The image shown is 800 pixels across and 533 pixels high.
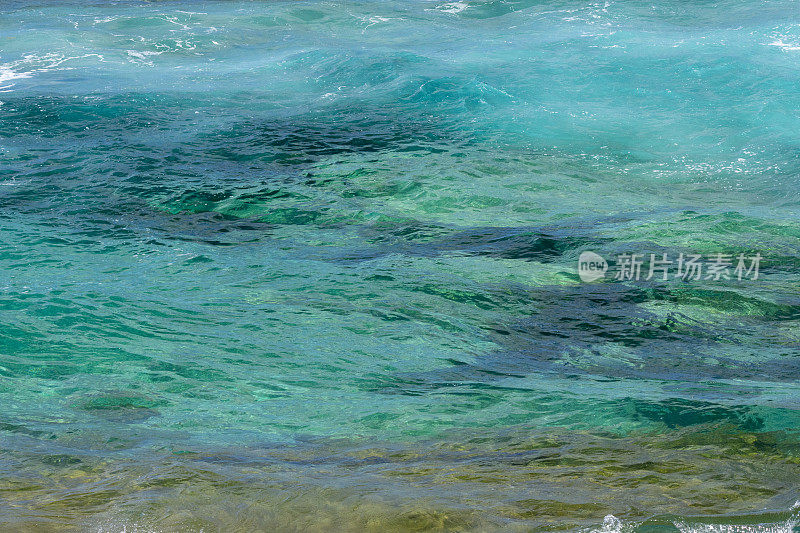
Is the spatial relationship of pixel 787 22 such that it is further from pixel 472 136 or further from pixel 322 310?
pixel 322 310

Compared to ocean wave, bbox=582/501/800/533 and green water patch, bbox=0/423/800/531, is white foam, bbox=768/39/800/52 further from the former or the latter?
ocean wave, bbox=582/501/800/533

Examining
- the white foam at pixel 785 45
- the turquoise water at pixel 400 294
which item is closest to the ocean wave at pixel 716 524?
the turquoise water at pixel 400 294

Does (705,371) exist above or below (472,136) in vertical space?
below

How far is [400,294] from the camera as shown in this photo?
6984 mm

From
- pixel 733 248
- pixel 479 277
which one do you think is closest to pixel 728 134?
pixel 733 248

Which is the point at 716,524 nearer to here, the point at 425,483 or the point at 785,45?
the point at 425,483

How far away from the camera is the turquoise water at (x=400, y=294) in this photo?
11.6 ft

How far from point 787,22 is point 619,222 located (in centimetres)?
1283

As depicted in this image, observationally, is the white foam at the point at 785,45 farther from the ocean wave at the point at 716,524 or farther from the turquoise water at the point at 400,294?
the ocean wave at the point at 716,524

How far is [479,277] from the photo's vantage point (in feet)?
24.0

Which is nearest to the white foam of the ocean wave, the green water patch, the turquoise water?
the turquoise water

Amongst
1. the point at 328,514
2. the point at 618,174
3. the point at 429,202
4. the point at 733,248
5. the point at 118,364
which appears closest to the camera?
the point at 328,514

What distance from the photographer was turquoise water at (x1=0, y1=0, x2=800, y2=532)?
3535 millimetres

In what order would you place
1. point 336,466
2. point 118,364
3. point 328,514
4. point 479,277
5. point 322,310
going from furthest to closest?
point 479,277
point 322,310
point 118,364
point 336,466
point 328,514
